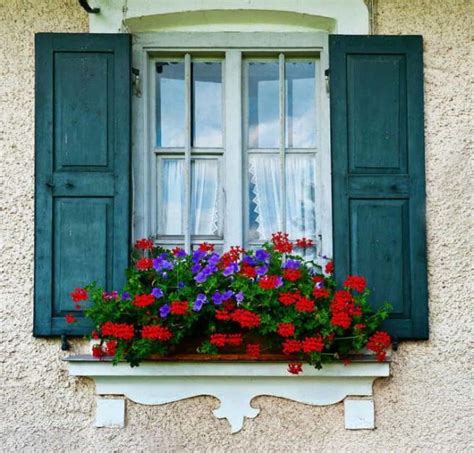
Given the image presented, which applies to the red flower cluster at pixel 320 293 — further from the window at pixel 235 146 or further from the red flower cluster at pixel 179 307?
the red flower cluster at pixel 179 307

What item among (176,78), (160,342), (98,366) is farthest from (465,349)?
(176,78)

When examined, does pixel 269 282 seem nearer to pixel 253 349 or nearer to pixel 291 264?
pixel 291 264

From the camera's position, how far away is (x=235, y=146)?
4.55 metres

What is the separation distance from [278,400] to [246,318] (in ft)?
1.84

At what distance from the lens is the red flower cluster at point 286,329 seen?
3916 millimetres

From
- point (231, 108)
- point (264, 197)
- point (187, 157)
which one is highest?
point (231, 108)

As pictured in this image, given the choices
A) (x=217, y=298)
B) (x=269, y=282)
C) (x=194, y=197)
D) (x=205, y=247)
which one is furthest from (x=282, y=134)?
(x=217, y=298)

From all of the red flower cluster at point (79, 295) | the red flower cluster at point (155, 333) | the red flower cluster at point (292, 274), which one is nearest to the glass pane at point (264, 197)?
the red flower cluster at point (292, 274)

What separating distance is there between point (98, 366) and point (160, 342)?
0.39m

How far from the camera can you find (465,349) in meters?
4.24

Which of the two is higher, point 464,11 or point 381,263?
point 464,11

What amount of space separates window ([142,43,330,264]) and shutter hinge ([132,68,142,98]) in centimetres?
8

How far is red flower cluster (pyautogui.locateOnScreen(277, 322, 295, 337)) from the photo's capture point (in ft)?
12.8

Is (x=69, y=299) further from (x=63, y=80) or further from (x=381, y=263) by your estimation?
(x=381, y=263)
